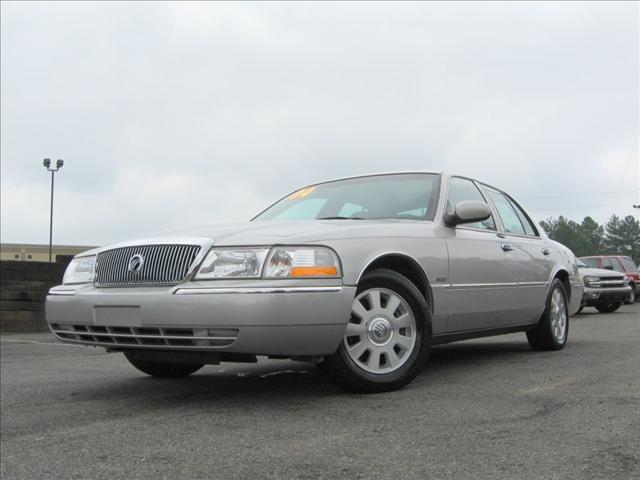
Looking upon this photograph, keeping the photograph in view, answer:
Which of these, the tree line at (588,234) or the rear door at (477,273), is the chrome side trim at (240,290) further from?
the tree line at (588,234)

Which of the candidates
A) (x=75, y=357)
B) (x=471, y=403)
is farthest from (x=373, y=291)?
(x=75, y=357)

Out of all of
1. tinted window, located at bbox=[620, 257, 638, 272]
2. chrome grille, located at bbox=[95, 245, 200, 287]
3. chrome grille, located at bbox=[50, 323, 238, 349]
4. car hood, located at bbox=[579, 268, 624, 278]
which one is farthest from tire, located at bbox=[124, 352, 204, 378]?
tinted window, located at bbox=[620, 257, 638, 272]

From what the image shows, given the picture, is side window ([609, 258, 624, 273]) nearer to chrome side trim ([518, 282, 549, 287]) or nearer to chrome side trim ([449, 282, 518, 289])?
chrome side trim ([518, 282, 549, 287])

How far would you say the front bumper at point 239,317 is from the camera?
356 centimetres

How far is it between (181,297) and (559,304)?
13.9 ft

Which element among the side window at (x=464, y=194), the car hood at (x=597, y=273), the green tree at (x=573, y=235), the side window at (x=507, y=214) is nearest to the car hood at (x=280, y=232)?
the side window at (x=464, y=194)

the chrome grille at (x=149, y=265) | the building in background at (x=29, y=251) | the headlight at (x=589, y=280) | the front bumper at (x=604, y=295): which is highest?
the chrome grille at (x=149, y=265)

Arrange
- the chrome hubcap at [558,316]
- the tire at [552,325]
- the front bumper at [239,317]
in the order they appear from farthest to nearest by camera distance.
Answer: the chrome hubcap at [558,316] < the tire at [552,325] < the front bumper at [239,317]

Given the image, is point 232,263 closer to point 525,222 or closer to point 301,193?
point 301,193

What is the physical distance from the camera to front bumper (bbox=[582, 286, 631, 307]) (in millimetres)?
15412

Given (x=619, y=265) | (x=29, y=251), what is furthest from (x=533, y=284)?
(x=29, y=251)

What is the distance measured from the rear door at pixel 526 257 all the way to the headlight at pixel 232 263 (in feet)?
8.98

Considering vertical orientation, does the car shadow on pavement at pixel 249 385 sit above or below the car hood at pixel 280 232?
below

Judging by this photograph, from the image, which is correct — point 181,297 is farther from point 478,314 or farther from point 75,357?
point 75,357
